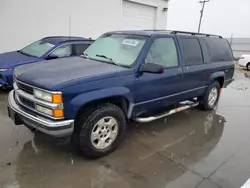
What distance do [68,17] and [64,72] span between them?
24.7 feet

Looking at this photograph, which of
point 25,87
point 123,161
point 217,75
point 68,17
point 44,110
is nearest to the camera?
point 44,110

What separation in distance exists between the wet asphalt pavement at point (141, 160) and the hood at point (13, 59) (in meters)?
1.74

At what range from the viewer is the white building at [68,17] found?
8.39 meters

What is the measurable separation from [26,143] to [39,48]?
4.17 meters

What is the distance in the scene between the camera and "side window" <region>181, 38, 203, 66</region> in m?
4.53

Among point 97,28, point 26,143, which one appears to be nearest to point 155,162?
point 26,143

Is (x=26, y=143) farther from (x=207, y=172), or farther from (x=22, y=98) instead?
(x=207, y=172)

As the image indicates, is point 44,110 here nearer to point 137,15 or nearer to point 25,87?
point 25,87

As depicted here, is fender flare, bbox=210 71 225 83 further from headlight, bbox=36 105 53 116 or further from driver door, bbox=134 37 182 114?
headlight, bbox=36 105 53 116

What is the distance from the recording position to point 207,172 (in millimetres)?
3135

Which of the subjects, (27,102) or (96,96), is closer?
(96,96)

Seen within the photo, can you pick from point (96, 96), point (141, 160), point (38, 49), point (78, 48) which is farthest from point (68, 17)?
point (141, 160)

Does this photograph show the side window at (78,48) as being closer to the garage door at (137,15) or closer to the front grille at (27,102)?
the front grille at (27,102)

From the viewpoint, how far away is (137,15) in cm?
1237
